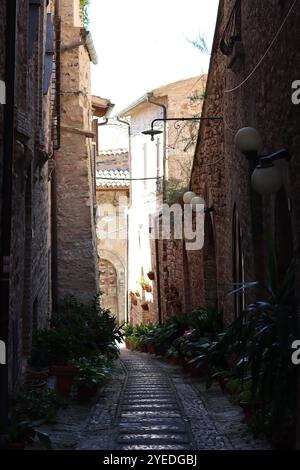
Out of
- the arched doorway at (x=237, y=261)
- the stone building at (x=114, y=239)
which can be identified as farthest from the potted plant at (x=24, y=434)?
the stone building at (x=114, y=239)

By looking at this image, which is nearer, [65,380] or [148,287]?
[65,380]

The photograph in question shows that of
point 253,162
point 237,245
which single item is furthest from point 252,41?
point 237,245

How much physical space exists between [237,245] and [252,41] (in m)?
3.03

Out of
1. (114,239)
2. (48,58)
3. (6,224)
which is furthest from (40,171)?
(114,239)

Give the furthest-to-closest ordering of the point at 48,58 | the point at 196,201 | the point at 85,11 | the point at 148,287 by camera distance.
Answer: the point at 148,287
the point at 85,11
the point at 196,201
the point at 48,58

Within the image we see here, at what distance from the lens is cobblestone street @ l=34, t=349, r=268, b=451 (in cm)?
593

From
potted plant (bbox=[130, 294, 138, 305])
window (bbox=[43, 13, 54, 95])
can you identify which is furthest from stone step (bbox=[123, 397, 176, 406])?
potted plant (bbox=[130, 294, 138, 305])

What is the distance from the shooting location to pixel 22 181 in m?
7.93

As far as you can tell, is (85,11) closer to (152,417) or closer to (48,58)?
(48,58)

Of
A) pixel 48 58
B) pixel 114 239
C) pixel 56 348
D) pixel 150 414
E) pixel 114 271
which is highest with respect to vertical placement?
pixel 48 58

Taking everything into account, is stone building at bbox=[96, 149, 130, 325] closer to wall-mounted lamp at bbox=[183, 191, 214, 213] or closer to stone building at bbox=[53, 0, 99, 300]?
Result: stone building at bbox=[53, 0, 99, 300]

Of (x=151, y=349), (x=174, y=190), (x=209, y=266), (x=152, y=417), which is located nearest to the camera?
(x=152, y=417)

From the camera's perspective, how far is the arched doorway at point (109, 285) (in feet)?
88.3

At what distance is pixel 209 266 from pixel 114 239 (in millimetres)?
14278
